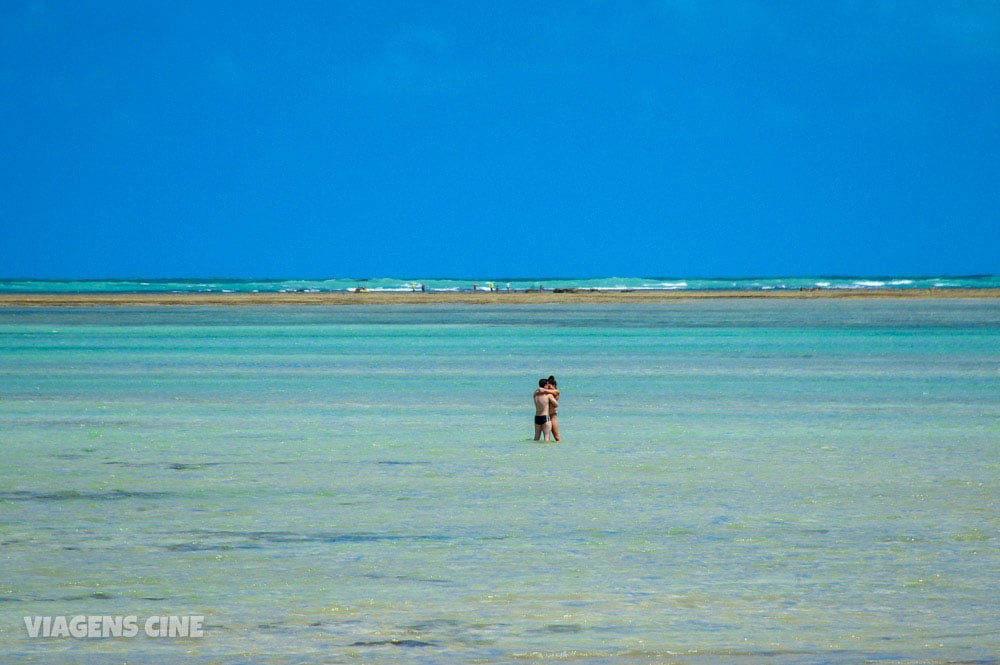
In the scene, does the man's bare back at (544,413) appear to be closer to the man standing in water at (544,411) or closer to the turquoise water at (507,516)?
the man standing in water at (544,411)

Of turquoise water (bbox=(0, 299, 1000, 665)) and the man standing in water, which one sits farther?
the man standing in water

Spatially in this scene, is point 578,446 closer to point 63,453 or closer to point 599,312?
point 63,453

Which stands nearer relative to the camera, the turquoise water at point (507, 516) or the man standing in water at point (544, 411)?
the turquoise water at point (507, 516)

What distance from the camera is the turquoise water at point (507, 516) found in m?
9.69

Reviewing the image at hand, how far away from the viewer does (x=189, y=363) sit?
39.1m

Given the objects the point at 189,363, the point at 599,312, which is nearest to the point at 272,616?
the point at 189,363

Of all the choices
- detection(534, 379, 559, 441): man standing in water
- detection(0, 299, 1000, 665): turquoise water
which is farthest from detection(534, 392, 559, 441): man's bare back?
detection(0, 299, 1000, 665): turquoise water

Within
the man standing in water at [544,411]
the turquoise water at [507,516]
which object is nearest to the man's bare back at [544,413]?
the man standing in water at [544,411]

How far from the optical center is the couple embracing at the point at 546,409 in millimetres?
20031

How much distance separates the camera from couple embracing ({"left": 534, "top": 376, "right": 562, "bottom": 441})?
20.0 m

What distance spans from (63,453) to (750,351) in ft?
91.1

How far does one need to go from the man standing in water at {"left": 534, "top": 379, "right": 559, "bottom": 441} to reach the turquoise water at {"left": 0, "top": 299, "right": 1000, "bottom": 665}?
623 mm

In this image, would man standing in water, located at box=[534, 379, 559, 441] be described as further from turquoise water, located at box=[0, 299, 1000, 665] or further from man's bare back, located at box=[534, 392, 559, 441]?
turquoise water, located at box=[0, 299, 1000, 665]

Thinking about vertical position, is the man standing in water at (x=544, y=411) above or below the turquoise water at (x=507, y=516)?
above
